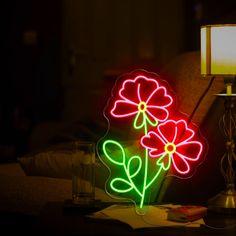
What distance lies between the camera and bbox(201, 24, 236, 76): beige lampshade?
2002 mm

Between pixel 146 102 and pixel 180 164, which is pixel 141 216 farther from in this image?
pixel 146 102

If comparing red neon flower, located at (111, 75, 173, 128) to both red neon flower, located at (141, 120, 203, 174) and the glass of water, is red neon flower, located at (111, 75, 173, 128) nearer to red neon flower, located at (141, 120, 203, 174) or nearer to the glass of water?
red neon flower, located at (141, 120, 203, 174)

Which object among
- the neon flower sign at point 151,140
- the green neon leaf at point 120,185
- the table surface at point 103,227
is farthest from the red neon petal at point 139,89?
the table surface at point 103,227

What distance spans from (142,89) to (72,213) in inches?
18.0

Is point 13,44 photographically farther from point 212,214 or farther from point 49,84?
point 212,214

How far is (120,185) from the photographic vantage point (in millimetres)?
2225

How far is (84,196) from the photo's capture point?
6.89 feet

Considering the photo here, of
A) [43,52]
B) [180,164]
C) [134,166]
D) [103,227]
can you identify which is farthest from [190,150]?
[43,52]

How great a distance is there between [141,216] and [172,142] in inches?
9.5

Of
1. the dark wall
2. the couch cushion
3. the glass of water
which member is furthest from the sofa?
the dark wall

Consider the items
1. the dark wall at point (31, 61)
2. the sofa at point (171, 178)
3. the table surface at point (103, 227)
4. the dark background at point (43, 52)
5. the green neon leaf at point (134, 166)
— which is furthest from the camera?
the dark wall at point (31, 61)

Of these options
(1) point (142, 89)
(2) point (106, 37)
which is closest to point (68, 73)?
(2) point (106, 37)

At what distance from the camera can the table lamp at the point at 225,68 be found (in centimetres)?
200

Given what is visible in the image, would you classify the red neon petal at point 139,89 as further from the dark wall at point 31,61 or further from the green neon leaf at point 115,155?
the dark wall at point 31,61
